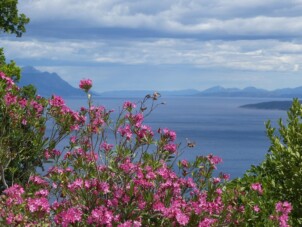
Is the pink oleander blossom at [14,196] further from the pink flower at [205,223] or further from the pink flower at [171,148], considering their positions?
the pink flower at [205,223]

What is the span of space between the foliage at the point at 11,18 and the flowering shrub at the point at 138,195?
13.5 m

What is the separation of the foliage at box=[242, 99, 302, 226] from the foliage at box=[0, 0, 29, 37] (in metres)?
13.7

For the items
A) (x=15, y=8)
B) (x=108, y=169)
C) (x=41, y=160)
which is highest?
(x=15, y=8)

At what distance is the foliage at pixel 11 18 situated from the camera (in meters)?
20.0

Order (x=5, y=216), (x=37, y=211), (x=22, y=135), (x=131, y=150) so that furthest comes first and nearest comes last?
(x=22, y=135) < (x=131, y=150) < (x=5, y=216) < (x=37, y=211)

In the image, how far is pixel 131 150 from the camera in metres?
7.21

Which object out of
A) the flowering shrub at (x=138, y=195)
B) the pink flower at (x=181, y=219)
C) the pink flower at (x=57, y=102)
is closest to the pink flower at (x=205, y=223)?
the flowering shrub at (x=138, y=195)

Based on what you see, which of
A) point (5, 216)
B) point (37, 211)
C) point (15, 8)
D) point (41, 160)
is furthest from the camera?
point (15, 8)

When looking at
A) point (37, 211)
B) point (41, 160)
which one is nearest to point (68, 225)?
point (37, 211)

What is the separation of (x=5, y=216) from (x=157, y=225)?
1.91 metres

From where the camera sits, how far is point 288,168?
343 inches

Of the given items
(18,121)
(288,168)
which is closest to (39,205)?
(288,168)

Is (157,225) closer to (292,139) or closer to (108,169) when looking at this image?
(108,169)

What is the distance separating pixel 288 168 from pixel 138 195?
3.32m
